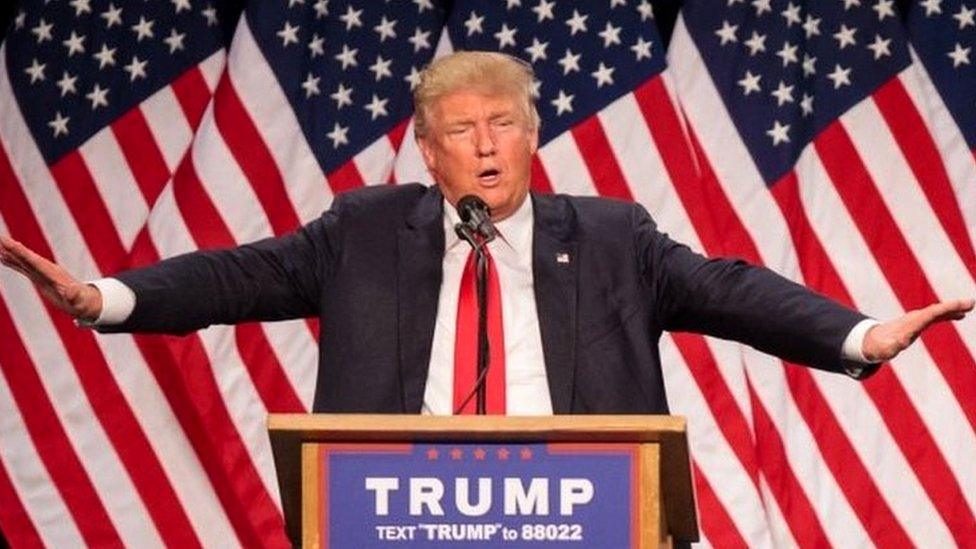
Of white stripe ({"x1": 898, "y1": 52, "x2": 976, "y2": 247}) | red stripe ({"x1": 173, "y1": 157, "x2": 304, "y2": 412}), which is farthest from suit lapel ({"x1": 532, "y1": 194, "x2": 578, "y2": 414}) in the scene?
white stripe ({"x1": 898, "y1": 52, "x2": 976, "y2": 247})

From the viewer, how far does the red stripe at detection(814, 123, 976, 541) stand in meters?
5.05

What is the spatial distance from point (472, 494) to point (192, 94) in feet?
9.95

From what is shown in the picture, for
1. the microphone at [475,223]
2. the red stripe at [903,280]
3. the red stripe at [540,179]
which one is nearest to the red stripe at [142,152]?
the red stripe at [540,179]

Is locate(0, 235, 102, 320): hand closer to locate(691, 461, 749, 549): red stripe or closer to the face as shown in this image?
the face

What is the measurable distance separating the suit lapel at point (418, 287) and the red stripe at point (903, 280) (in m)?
1.95

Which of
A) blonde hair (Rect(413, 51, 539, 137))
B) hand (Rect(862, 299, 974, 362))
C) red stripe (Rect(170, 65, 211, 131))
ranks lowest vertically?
hand (Rect(862, 299, 974, 362))

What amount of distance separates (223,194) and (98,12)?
65 cm

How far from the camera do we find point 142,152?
5.47m

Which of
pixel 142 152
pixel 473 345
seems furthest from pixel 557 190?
pixel 473 345

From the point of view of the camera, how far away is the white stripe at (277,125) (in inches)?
211

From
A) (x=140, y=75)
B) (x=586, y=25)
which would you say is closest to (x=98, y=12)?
(x=140, y=75)

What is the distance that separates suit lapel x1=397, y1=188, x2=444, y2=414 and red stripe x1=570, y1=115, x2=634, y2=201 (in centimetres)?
179

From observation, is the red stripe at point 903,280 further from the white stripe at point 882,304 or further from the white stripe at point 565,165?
the white stripe at point 565,165

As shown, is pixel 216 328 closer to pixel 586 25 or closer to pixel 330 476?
pixel 586 25
